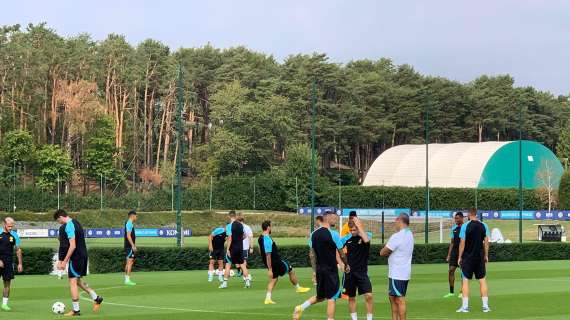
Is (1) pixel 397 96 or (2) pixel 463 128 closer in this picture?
(1) pixel 397 96

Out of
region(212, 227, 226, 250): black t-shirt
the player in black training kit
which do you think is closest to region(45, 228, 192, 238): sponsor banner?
region(212, 227, 226, 250): black t-shirt

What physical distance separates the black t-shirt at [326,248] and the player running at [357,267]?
0.47 metres

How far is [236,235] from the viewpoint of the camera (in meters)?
26.8

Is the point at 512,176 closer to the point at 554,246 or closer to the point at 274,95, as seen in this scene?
the point at 274,95

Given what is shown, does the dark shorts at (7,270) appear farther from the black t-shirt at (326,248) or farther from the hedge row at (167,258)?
the hedge row at (167,258)

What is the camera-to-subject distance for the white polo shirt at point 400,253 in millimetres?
15773

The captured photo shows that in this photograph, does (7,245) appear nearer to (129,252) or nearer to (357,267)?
(129,252)

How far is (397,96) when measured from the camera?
123062mm

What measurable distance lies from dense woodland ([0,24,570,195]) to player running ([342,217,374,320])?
73.6 m

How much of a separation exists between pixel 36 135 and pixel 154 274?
6875 centimetres

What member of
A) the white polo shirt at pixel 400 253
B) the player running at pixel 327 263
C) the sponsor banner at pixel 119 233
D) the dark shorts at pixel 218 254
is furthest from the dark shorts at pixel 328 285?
the sponsor banner at pixel 119 233

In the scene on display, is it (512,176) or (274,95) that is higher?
(274,95)

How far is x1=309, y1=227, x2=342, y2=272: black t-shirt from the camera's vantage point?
1716 centimetres

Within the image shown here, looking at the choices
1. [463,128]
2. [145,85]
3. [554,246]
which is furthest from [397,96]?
[554,246]
